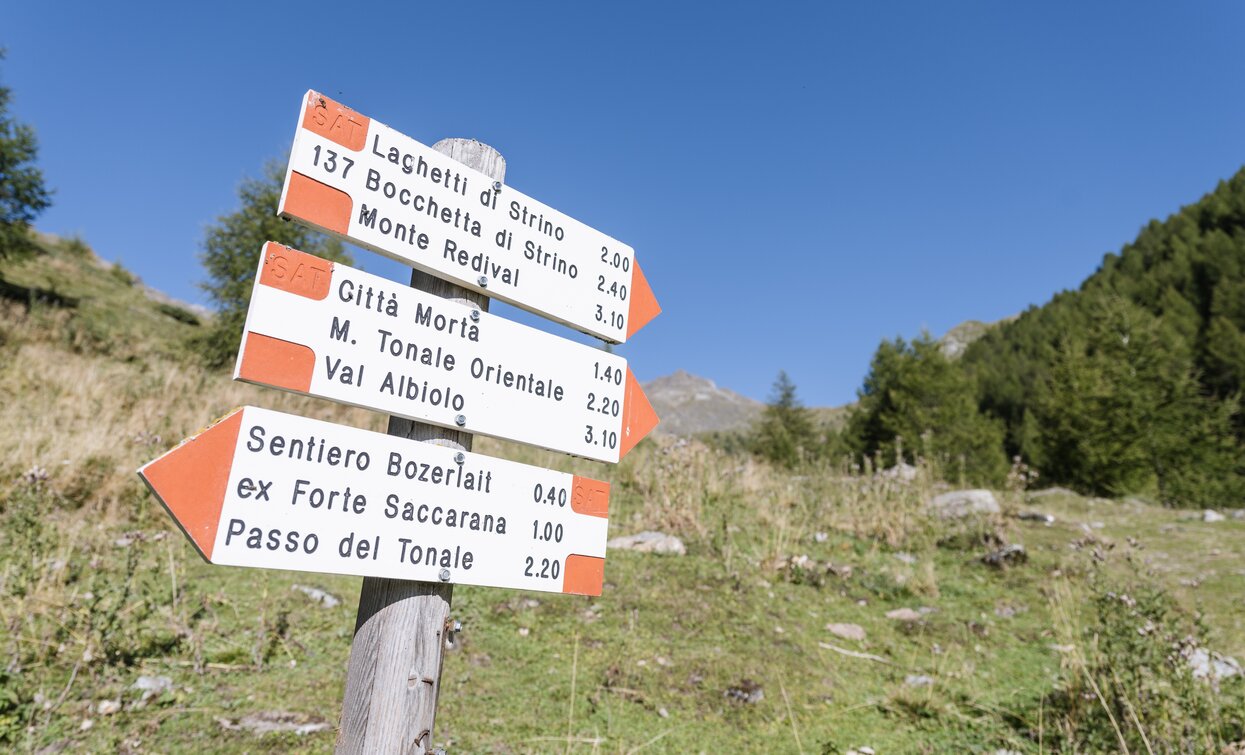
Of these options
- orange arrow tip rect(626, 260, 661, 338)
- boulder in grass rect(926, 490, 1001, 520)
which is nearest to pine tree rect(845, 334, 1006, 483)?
boulder in grass rect(926, 490, 1001, 520)

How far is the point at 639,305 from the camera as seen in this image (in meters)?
2.34

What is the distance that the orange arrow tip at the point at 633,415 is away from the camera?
6.98ft

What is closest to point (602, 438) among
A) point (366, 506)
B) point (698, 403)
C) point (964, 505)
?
point (366, 506)

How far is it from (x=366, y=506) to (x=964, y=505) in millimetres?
7596

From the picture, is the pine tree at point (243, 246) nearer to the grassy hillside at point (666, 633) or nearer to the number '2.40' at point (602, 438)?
the grassy hillside at point (666, 633)

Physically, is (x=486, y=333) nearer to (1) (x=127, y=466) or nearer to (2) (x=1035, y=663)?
(2) (x=1035, y=663)

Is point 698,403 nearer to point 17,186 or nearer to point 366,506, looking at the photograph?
point 17,186

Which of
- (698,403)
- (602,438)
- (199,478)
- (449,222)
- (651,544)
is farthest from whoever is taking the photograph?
(698,403)

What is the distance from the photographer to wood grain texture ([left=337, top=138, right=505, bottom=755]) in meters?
1.52

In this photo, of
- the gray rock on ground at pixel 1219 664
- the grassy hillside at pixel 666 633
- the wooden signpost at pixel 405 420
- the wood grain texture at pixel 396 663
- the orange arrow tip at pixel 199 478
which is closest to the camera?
the orange arrow tip at pixel 199 478

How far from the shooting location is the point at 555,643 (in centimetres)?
371

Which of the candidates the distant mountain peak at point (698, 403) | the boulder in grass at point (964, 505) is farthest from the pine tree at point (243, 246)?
the distant mountain peak at point (698, 403)

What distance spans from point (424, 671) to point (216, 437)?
2.50 ft

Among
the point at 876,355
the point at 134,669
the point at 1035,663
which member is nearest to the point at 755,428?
the point at 876,355
